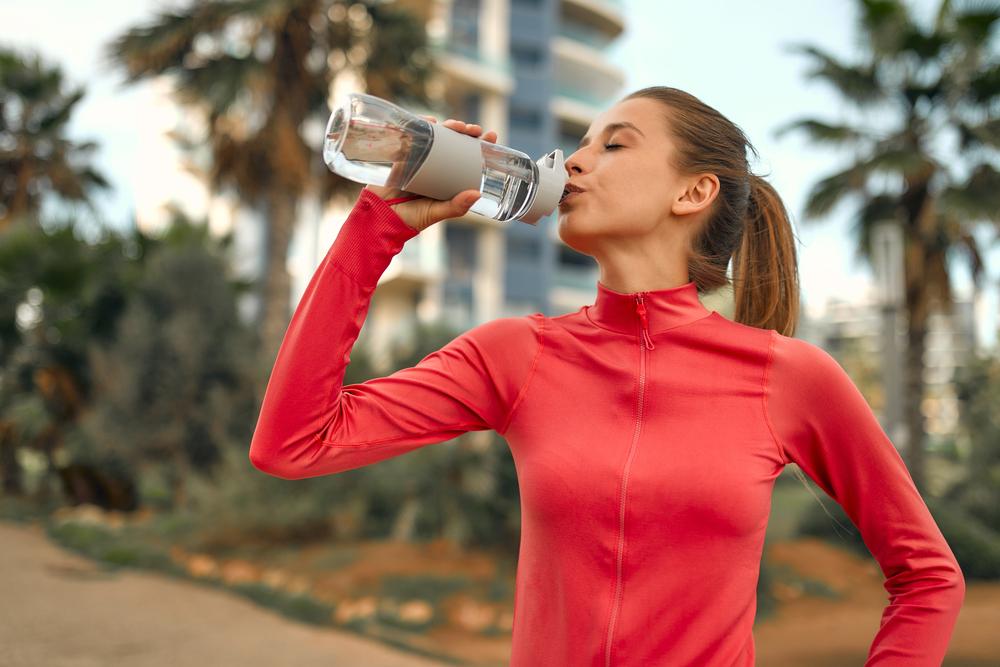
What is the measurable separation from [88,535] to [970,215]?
36.8 ft

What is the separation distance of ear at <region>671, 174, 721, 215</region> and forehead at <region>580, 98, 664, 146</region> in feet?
0.39

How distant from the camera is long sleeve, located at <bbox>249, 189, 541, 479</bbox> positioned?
144 cm

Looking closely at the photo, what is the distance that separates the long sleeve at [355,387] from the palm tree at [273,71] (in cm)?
1092

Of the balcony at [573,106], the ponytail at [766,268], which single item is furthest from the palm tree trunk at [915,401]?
the balcony at [573,106]

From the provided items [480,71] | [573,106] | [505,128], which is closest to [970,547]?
[480,71]

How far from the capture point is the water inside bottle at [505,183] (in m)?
1.54

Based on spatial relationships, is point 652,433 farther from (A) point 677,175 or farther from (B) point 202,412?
(B) point 202,412

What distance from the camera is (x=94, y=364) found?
11.8m

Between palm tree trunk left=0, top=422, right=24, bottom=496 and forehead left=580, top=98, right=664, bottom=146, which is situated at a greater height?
forehead left=580, top=98, right=664, bottom=146

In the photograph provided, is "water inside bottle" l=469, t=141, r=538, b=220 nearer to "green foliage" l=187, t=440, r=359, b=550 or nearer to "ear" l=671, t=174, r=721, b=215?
"ear" l=671, t=174, r=721, b=215

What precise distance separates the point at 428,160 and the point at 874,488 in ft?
2.94

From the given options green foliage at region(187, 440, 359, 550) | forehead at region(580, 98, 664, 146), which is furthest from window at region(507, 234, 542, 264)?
forehead at region(580, 98, 664, 146)

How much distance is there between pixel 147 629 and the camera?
643 centimetres

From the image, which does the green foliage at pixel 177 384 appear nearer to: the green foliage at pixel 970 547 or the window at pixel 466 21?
the green foliage at pixel 970 547
